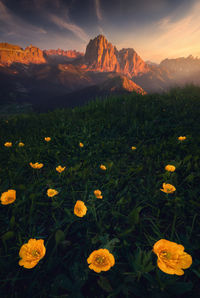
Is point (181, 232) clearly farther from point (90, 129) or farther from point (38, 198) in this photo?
point (90, 129)

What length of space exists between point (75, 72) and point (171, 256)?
160 metres

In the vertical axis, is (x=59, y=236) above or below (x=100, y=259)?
below

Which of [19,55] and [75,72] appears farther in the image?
[19,55]

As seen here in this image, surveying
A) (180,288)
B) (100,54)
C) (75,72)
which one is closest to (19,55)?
(75,72)

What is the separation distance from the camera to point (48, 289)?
90 cm

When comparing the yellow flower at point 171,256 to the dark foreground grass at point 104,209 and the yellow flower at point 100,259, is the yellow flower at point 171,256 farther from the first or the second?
the yellow flower at point 100,259

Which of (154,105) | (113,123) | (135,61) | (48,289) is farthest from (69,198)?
(135,61)

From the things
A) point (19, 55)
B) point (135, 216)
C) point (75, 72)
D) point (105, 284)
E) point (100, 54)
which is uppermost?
point (100, 54)

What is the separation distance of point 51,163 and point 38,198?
79 cm

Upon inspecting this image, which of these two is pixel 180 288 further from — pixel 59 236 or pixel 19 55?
pixel 19 55

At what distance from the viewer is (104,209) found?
1461 mm

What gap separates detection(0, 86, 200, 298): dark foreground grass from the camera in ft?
2.99

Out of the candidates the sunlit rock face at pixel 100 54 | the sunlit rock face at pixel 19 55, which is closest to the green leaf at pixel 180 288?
the sunlit rock face at pixel 19 55

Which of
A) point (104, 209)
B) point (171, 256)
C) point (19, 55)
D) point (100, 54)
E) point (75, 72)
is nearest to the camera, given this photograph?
point (171, 256)
